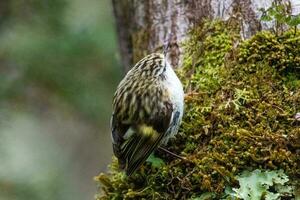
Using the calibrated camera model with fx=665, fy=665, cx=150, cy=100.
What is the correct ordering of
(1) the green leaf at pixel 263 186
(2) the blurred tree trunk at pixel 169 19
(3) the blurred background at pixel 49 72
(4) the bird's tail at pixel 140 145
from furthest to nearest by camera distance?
(3) the blurred background at pixel 49 72 → (2) the blurred tree trunk at pixel 169 19 → (4) the bird's tail at pixel 140 145 → (1) the green leaf at pixel 263 186

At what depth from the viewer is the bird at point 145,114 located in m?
3.28

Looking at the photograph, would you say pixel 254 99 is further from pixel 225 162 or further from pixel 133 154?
pixel 133 154

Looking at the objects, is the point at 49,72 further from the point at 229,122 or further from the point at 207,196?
the point at 207,196

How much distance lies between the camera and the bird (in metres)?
3.28

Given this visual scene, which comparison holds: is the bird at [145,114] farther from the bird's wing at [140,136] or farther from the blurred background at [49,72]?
the blurred background at [49,72]

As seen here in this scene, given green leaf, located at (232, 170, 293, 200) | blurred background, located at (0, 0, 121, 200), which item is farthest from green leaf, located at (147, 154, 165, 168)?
blurred background, located at (0, 0, 121, 200)

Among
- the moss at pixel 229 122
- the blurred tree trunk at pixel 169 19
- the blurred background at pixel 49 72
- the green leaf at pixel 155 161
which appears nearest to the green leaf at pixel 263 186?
the moss at pixel 229 122

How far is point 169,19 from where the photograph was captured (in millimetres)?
4062

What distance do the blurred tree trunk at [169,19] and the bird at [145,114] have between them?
469 mm

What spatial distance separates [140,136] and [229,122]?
0.44m

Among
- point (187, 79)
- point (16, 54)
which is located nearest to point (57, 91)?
point (16, 54)

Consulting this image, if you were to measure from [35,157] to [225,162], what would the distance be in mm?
5767

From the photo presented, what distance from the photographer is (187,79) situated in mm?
3719

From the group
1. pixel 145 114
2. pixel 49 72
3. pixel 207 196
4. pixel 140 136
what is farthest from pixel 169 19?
pixel 49 72
